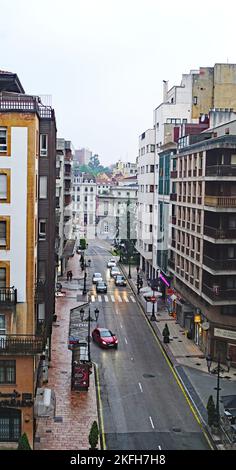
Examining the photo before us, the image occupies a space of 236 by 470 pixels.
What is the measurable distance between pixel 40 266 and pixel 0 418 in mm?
11148

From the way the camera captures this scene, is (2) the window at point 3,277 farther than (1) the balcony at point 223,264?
No

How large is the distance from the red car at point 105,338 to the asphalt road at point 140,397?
1.66ft

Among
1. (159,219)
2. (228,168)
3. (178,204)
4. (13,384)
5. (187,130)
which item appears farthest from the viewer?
(159,219)

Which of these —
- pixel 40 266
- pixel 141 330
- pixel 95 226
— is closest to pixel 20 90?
pixel 40 266

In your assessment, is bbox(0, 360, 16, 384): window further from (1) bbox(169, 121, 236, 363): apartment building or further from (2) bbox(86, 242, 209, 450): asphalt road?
(1) bbox(169, 121, 236, 363): apartment building

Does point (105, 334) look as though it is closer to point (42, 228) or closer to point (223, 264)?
point (223, 264)

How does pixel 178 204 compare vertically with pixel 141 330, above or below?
above

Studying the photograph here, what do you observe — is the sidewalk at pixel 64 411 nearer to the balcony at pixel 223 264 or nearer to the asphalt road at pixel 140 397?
the asphalt road at pixel 140 397

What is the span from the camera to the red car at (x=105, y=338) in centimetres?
4638

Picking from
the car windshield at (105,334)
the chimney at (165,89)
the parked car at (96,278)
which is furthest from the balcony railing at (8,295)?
the chimney at (165,89)

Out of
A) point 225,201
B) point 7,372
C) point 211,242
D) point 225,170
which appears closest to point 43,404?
point 7,372

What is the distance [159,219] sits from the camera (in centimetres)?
7069

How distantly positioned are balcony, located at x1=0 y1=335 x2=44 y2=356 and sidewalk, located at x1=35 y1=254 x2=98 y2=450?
4.32 metres

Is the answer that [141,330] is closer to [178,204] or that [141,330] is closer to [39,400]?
[178,204]
